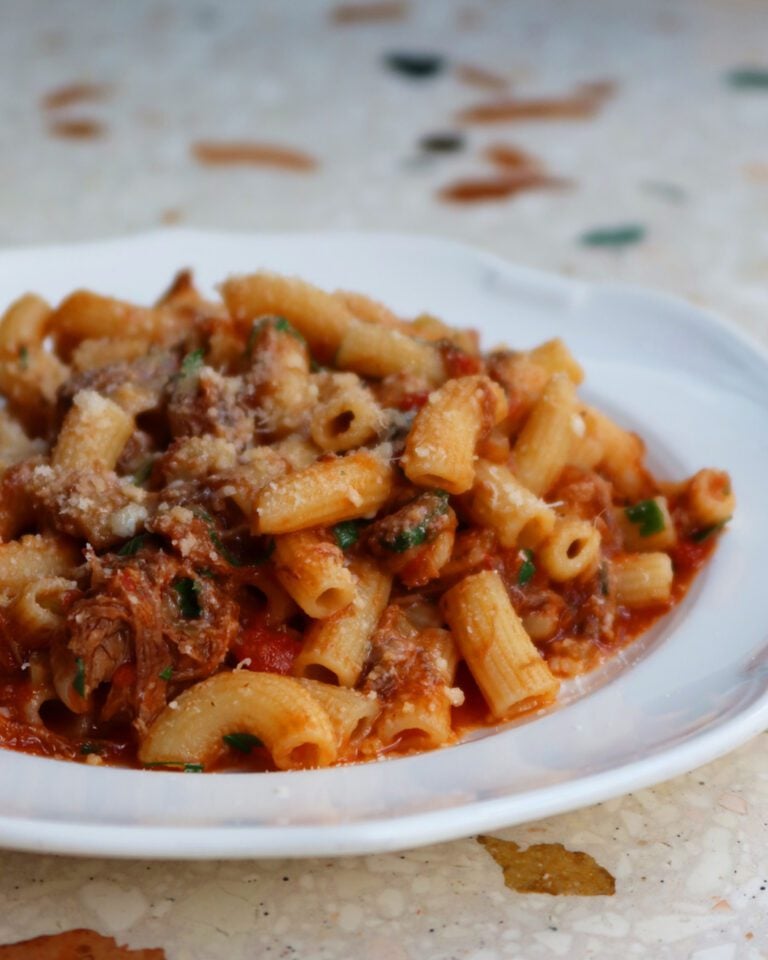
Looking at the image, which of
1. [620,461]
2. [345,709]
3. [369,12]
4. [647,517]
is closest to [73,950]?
[345,709]

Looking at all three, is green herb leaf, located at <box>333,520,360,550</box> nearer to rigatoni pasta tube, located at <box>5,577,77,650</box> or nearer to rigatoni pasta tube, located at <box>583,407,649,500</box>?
rigatoni pasta tube, located at <box>5,577,77,650</box>

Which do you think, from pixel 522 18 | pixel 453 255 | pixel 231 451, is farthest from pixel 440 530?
pixel 522 18

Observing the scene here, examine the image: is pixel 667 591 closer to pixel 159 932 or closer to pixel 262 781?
pixel 262 781

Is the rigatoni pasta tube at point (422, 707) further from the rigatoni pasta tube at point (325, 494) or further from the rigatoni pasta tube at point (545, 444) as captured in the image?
the rigatoni pasta tube at point (545, 444)

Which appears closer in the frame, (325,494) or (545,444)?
(325,494)

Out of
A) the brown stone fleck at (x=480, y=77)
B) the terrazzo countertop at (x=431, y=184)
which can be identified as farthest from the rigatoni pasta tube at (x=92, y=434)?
the brown stone fleck at (x=480, y=77)

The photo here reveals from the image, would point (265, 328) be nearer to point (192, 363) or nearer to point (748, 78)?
point (192, 363)
